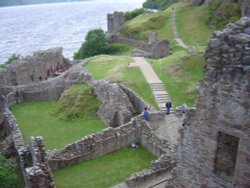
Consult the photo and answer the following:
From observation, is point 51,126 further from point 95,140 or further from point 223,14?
point 223,14

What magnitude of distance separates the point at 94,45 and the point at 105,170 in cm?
4925

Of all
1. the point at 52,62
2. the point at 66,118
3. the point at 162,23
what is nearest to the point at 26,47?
the point at 162,23

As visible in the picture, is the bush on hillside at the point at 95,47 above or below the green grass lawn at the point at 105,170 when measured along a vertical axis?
above

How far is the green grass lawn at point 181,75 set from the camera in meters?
29.7

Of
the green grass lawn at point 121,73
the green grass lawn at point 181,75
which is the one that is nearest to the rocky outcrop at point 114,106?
the green grass lawn at point 121,73

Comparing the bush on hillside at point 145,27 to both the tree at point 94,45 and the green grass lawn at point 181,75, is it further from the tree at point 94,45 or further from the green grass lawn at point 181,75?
the green grass lawn at point 181,75

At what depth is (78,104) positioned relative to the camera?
3244cm

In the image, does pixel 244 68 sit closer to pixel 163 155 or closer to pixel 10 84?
pixel 163 155

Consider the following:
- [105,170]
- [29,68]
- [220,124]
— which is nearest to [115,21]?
[29,68]

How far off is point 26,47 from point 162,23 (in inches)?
2372

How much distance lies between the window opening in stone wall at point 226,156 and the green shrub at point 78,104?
20427mm

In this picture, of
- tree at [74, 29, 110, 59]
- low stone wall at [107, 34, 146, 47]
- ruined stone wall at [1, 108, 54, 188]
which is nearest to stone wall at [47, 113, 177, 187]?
ruined stone wall at [1, 108, 54, 188]

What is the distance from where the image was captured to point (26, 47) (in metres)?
120

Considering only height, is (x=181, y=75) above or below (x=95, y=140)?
above
